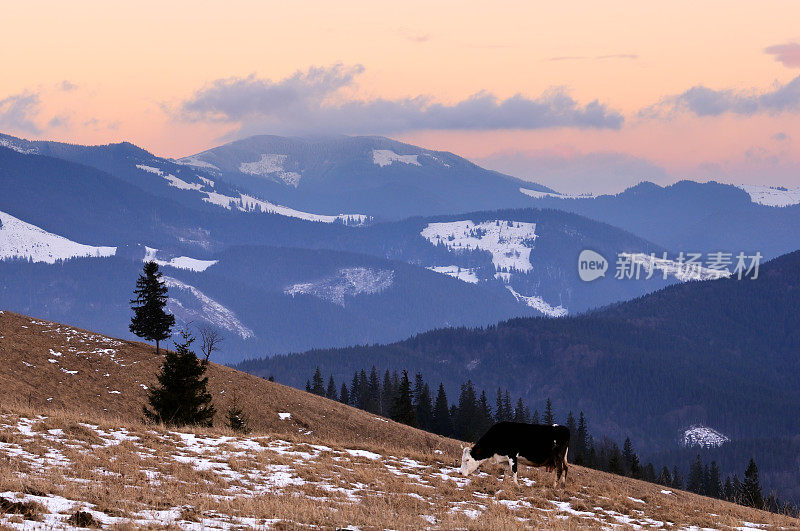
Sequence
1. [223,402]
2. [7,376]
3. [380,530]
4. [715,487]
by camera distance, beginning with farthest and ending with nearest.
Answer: [715,487]
[223,402]
[7,376]
[380,530]

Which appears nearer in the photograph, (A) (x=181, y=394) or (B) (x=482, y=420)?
(A) (x=181, y=394)

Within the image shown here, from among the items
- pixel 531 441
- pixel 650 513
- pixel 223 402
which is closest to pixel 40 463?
pixel 531 441

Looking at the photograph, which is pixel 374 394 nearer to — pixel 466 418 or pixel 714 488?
pixel 466 418

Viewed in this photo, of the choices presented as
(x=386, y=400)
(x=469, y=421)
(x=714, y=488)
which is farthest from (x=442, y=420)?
(x=714, y=488)

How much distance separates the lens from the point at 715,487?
134375mm

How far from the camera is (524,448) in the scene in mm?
25250

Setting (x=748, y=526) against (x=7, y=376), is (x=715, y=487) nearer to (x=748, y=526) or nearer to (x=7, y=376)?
(x=7, y=376)

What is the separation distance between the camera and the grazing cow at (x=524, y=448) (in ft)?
82.3

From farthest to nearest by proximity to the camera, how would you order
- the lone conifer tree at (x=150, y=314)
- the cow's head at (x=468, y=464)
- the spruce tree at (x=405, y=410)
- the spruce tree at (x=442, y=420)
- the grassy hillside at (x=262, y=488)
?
the spruce tree at (x=442, y=420) → the spruce tree at (x=405, y=410) → the lone conifer tree at (x=150, y=314) → the cow's head at (x=468, y=464) → the grassy hillside at (x=262, y=488)

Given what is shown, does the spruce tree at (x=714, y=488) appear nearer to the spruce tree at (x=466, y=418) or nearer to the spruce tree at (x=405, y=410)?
the spruce tree at (x=466, y=418)

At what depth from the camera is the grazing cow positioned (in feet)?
82.3

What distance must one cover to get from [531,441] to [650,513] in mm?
3951

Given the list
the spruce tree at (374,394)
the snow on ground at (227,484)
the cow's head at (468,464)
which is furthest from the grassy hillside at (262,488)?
the spruce tree at (374,394)

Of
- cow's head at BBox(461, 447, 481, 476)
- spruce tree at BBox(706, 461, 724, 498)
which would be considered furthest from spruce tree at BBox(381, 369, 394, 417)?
cow's head at BBox(461, 447, 481, 476)
